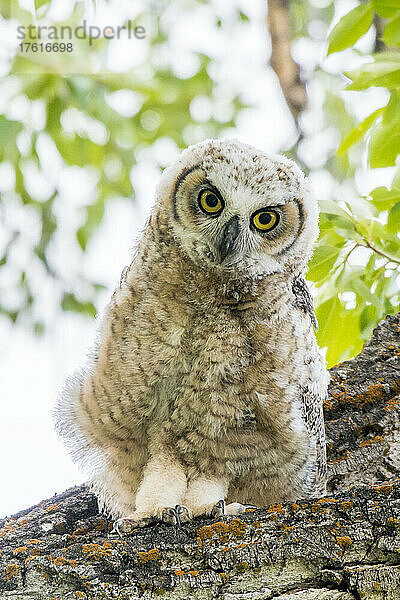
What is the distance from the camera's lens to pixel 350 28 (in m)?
1.90

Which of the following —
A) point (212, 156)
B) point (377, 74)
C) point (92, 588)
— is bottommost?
point (92, 588)

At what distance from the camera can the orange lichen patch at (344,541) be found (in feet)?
4.53

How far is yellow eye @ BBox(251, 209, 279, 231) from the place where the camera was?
6.24 feet

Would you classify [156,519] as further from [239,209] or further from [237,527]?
[239,209]

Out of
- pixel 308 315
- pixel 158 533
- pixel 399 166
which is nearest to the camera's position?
pixel 158 533

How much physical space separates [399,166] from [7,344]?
121 inches

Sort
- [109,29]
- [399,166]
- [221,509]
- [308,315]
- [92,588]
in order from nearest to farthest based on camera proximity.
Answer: [92,588] < [221,509] < [308,315] < [399,166] < [109,29]

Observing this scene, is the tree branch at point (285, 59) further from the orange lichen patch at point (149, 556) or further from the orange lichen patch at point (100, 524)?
the orange lichen patch at point (149, 556)

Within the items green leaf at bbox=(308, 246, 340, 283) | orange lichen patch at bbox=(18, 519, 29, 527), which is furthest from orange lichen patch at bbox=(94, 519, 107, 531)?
green leaf at bbox=(308, 246, 340, 283)

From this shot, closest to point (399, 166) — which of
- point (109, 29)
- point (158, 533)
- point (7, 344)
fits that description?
point (158, 533)

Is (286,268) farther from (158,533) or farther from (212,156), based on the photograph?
(158,533)

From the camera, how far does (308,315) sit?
2029 mm

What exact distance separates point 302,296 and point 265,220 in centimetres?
28

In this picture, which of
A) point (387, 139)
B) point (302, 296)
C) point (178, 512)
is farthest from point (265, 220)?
point (178, 512)
